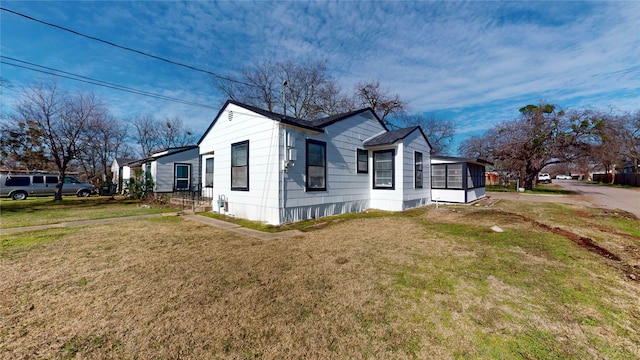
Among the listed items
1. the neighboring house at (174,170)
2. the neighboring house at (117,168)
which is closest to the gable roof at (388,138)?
the neighboring house at (174,170)

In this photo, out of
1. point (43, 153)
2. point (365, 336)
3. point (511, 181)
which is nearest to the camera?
point (365, 336)

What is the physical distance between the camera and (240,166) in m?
8.55

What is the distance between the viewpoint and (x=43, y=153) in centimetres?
1345

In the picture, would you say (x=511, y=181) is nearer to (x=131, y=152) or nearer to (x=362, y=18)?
(x=362, y=18)

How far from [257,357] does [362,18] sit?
10.4m

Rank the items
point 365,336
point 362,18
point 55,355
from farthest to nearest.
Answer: point 362,18
point 365,336
point 55,355

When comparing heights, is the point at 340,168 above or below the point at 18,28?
below

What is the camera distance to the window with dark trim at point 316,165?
Answer: 805 centimetres

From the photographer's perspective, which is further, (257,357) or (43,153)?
(43,153)

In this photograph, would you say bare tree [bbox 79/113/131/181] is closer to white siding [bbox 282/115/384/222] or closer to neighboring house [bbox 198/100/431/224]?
neighboring house [bbox 198/100/431/224]

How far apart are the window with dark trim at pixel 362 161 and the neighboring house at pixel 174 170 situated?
10.8 metres

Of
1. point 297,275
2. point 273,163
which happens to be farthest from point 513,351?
point 273,163

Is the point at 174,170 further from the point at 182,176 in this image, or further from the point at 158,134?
the point at 158,134

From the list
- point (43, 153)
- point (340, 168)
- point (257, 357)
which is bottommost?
point (257, 357)
